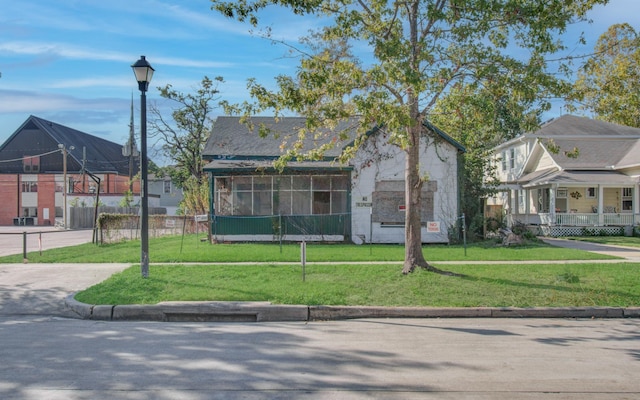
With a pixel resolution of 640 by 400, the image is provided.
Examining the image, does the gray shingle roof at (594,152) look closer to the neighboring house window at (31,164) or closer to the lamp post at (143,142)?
the lamp post at (143,142)

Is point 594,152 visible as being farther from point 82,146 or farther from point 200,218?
point 82,146

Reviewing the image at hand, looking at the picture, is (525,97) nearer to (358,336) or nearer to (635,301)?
(635,301)

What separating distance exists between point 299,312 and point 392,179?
13.3 m

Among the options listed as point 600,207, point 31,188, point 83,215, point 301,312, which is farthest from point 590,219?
point 31,188

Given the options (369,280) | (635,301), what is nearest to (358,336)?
(369,280)

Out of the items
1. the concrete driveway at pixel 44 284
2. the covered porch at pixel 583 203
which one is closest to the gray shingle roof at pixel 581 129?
the covered porch at pixel 583 203

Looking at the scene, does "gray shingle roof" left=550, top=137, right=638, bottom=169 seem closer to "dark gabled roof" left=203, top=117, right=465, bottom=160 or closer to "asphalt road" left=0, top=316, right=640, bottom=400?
"dark gabled roof" left=203, top=117, right=465, bottom=160

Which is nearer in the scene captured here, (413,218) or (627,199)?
(413,218)

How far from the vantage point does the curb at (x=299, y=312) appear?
9219mm

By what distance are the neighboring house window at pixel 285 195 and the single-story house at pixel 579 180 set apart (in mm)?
8781

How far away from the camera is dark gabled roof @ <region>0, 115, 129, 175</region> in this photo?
5984 cm

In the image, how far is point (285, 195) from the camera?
22.6 meters

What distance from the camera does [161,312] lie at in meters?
9.35

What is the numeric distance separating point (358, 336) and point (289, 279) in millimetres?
4135
